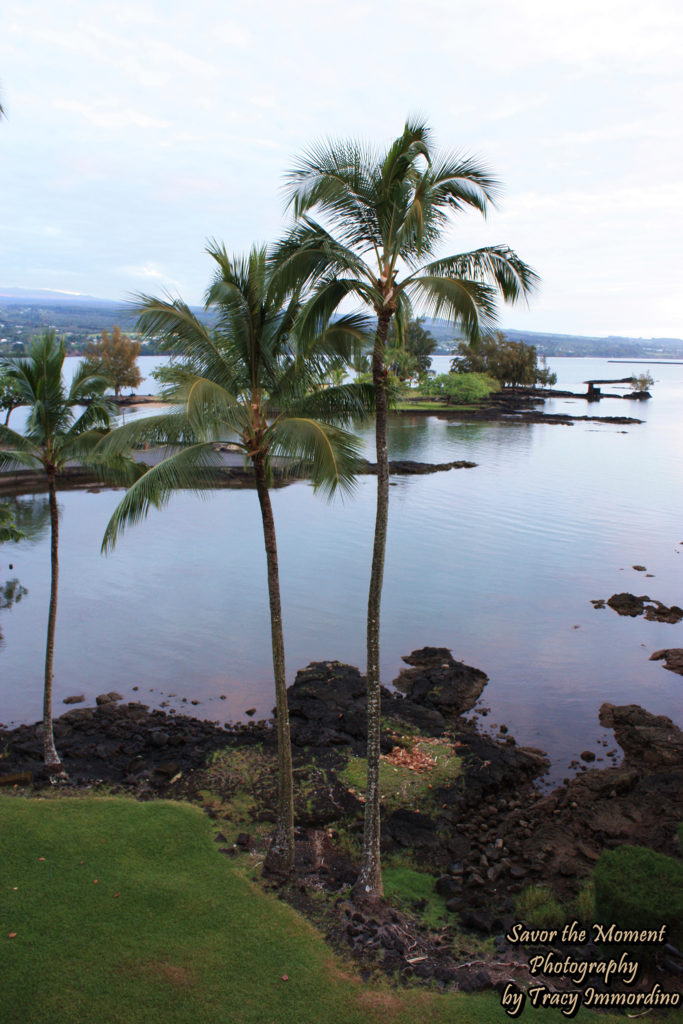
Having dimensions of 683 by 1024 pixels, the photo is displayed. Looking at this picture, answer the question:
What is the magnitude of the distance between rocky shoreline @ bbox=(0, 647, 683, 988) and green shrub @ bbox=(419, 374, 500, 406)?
3714 inches

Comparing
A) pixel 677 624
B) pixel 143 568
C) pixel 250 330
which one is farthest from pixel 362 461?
pixel 143 568

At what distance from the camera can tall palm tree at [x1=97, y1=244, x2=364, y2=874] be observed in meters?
10.2

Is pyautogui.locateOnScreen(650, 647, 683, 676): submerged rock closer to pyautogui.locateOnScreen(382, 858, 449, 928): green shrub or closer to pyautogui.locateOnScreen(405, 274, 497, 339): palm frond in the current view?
pyautogui.locateOnScreen(382, 858, 449, 928): green shrub

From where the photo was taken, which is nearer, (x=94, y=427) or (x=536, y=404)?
(x=94, y=427)

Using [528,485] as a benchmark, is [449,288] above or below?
above

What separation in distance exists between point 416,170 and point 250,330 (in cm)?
332

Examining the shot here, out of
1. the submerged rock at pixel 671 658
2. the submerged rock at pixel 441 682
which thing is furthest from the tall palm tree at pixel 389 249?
the submerged rock at pixel 671 658

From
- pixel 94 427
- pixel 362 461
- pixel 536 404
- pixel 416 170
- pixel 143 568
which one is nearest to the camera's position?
pixel 416 170

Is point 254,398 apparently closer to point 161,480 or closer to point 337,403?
point 337,403

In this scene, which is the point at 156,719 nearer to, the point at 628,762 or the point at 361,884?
the point at 361,884

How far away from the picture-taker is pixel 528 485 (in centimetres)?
5406

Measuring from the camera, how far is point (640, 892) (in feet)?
27.9

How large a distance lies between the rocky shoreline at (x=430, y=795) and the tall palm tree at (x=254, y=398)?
7.42 ft

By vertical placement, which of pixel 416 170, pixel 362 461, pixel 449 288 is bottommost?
pixel 362 461
